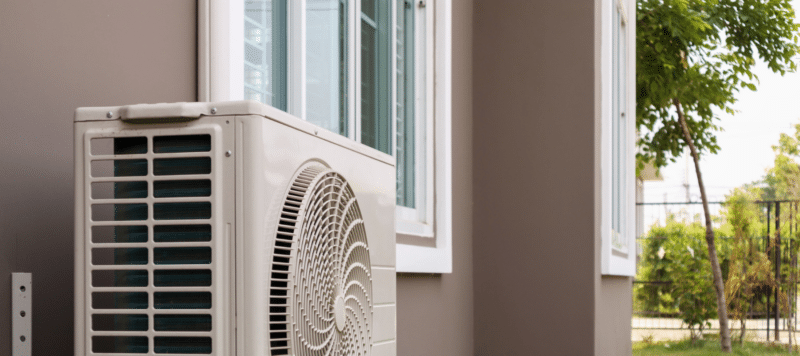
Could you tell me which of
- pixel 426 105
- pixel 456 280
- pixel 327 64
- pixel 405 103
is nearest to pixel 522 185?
pixel 456 280

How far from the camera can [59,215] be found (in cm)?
124

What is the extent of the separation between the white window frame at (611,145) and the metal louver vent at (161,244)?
3.58 meters

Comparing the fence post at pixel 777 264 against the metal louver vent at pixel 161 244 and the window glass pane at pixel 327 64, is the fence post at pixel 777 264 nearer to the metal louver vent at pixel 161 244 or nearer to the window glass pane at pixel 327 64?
the window glass pane at pixel 327 64

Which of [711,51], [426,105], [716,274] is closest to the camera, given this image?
[426,105]

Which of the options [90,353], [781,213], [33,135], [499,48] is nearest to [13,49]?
[33,135]

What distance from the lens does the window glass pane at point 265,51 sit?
6.53 ft

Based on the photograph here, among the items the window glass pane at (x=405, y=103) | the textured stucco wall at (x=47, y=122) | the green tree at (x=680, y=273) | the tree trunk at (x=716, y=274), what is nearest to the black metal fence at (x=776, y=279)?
the green tree at (x=680, y=273)

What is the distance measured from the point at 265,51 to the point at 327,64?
0.48m

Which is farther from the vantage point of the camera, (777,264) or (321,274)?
(777,264)

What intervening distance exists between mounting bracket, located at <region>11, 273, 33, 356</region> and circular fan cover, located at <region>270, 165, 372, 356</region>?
1.21 ft

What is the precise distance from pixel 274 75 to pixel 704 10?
7.34 metres

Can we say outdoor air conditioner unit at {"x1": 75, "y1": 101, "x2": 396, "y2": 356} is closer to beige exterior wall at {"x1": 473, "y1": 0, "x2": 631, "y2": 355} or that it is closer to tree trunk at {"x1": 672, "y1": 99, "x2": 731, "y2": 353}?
beige exterior wall at {"x1": 473, "y1": 0, "x2": 631, "y2": 355}

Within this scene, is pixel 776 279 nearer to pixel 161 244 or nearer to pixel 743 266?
pixel 743 266

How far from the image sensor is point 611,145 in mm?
5355
